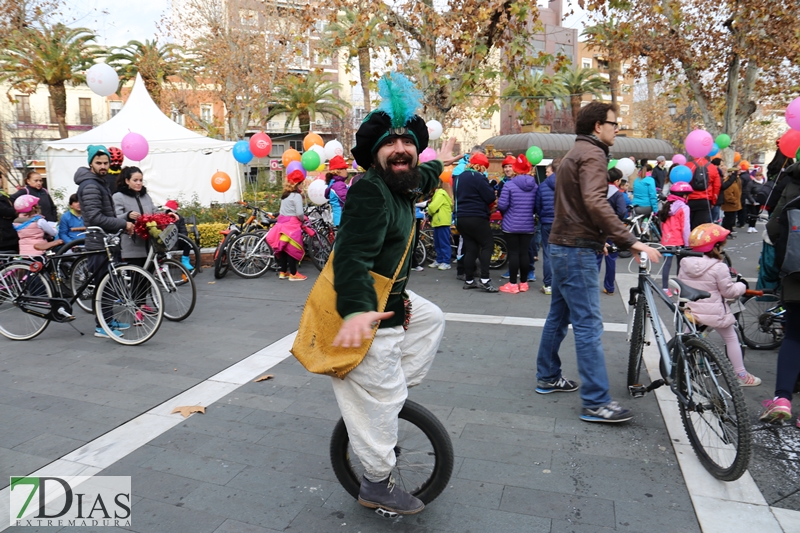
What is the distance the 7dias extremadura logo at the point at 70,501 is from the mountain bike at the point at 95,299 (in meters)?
2.61

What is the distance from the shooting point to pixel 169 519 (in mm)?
2805

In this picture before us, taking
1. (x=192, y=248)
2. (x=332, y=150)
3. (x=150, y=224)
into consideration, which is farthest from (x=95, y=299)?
(x=332, y=150)

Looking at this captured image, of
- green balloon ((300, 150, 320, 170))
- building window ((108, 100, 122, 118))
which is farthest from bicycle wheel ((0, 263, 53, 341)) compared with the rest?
building window ((108, 100, 122, 118))

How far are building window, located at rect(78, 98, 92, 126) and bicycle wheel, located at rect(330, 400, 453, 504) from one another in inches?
1987

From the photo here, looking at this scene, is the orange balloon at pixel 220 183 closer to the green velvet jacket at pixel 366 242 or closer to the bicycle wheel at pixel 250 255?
the bicycle wheel at pixel 250 255

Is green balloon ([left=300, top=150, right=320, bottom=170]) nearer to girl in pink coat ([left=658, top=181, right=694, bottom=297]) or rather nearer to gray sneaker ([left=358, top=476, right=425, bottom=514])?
girl in pink coat ([left=658, top=181, right=694, bottom=297])

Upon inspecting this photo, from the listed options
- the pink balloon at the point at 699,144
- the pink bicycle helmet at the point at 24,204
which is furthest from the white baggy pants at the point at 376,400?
the pink balloon at the point at 699,144

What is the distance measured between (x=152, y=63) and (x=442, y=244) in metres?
23.4

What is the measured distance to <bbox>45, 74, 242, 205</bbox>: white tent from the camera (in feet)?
55.4

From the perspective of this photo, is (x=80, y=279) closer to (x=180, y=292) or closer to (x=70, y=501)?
(x=180, y=292)

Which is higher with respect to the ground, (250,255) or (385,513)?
(250,255)

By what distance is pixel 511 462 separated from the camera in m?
3.31

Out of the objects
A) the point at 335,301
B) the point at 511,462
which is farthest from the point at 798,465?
the point at 335,301

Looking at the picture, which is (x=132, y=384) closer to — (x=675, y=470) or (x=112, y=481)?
(x=112, y=481)
